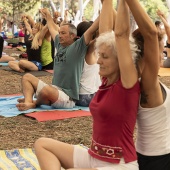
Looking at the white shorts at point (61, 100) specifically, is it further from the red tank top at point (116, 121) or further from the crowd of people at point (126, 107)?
the red tank top at point (116, 121)

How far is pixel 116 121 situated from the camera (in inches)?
81.6

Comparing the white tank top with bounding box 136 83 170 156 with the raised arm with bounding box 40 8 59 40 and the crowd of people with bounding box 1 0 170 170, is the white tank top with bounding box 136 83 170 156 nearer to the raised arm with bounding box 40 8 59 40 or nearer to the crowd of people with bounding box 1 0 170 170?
the crowd of people with bounding box 1 0 170 170

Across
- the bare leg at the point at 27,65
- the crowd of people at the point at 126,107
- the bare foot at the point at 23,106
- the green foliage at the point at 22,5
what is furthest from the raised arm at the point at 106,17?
the green foliage at the point at 22,5

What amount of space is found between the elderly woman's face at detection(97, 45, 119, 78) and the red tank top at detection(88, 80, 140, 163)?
8cm

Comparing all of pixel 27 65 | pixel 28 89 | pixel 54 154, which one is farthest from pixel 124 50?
pixel 27 65

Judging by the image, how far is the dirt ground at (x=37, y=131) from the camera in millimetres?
3959

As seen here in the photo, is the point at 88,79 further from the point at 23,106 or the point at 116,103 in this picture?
the point at 116,103

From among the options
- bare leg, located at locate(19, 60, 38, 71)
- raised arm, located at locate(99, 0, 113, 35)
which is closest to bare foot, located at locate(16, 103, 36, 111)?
raised arm, located at locate(99, 0, 113, 35)

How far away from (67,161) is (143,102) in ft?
1.97

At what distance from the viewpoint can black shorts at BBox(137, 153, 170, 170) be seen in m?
2.20

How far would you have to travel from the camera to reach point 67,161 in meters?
2.37

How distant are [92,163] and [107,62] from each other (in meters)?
0.57

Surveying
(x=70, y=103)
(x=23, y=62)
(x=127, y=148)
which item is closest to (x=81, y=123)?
(x=70, y=103)

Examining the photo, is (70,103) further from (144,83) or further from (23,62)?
(23,62)
